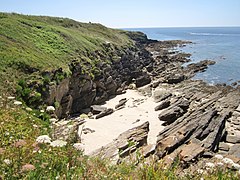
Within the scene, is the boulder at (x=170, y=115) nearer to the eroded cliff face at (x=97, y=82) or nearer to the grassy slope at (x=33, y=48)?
the eroded cliff face at (x=97, y=82)

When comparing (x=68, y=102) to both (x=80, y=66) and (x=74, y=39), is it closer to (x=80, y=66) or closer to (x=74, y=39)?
(x=80, y=66)

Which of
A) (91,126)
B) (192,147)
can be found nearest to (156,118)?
(91,126)

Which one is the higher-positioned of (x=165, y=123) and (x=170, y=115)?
(x=170, y=115)

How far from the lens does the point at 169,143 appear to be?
1633 cm

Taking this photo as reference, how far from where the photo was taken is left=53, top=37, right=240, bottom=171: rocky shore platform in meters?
14.1

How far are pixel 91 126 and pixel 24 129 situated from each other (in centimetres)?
1654

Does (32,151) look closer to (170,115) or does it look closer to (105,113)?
(170,115)

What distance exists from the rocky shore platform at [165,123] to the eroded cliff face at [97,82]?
0.99 metres

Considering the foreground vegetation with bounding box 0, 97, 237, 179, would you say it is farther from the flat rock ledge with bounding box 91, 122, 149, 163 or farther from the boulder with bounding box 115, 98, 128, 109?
the boulder with bounding box 115, 98, 128, 109

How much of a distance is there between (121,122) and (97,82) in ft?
32.5

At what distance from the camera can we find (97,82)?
34.1 metres

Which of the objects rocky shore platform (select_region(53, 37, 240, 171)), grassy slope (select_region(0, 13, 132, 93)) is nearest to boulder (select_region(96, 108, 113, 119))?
rocky shore platform (select_region(53, 37, 240, 171))

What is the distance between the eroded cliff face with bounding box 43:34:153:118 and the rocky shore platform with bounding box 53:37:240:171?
3.23ft

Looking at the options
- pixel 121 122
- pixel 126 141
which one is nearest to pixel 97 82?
pixel 121 122
